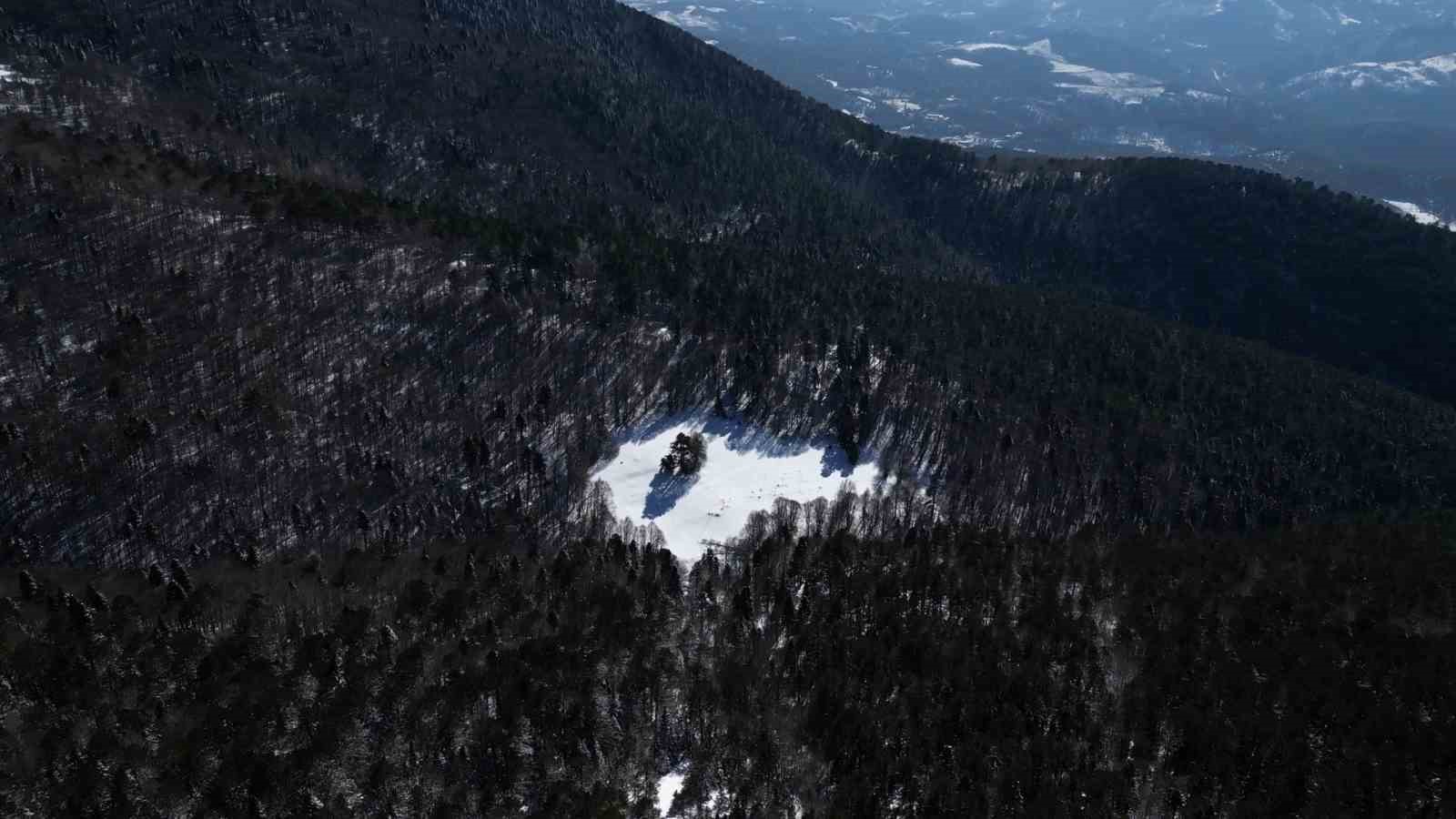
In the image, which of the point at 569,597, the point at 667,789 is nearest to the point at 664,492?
the point at 569,597

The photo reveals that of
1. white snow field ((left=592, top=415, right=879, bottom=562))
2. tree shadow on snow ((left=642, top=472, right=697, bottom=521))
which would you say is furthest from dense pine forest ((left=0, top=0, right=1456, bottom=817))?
tree shadow on snow ((left=642, top=472, right=697, bottom=521))

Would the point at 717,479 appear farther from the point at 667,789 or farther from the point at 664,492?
the point at 667,789

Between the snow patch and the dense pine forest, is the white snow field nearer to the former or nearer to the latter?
the dense pine forest

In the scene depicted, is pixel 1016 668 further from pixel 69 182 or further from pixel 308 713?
pixel 69 182

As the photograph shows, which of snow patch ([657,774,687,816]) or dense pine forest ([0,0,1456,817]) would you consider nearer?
dense pine forest ([0,0,1456,817])

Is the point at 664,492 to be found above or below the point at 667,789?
below

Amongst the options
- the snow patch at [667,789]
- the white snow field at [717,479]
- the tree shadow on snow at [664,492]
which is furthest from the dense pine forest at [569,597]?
the tree shadow on snow at [664,492]
